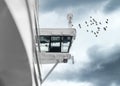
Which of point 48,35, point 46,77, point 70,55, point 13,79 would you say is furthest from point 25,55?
point 70,55

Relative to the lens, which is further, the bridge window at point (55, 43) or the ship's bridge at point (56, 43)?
the bridge window at point (55, 43)

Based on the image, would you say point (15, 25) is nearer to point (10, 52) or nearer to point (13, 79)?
point (10, 52)

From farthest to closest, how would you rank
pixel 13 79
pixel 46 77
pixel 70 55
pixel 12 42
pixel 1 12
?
1. pixel 70 55
2. pixel 46 77
3. pixel 13 79
4. pixel 12 42
5. pixel 1 12

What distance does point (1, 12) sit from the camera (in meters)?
9.27

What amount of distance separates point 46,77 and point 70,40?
5831mm

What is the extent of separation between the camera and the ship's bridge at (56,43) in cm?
2684

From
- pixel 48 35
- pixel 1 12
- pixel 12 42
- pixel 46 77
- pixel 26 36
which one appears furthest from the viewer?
pixel 48 35

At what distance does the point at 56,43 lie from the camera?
1155 inches

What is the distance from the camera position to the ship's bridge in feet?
88.1

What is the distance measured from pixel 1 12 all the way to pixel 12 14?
0.29 meters

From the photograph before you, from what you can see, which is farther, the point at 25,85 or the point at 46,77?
the point at 46,77

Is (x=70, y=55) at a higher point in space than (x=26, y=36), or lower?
lower

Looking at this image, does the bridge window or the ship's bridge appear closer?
the ship's bridge

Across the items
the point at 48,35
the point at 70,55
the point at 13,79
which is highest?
the point at 13,79
